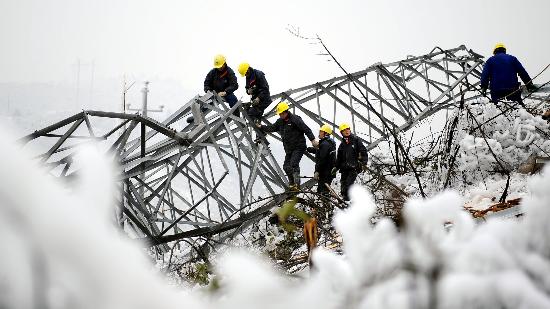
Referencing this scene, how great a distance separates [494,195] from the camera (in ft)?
12.8

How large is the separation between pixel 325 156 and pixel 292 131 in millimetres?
808

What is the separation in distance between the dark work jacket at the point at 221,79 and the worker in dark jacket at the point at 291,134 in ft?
3.60

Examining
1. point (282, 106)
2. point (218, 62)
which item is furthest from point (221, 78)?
point (282, 106)

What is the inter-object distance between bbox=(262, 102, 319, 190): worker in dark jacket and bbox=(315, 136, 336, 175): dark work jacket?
16 centimetres

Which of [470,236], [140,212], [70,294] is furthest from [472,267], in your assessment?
[140,212]

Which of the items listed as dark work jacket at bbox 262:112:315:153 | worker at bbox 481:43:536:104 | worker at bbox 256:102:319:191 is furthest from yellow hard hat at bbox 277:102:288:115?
worker at bbox 481:43:536:104

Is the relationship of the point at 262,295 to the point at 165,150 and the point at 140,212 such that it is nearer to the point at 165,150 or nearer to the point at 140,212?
the point at 165,150

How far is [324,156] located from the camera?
822cm

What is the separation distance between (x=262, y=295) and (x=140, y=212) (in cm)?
632

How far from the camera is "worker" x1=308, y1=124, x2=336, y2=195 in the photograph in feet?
27.0

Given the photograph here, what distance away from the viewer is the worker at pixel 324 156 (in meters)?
8.23

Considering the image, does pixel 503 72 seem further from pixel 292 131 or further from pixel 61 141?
pixel 61 141

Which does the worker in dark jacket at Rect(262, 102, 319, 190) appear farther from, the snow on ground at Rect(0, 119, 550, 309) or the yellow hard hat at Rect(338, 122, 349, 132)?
the snow on ground at Rect(0, 119, 550, 309)

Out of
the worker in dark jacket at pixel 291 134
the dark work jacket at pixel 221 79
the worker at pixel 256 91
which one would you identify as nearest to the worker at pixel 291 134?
the worker in dark jacket at pixel 291 134
